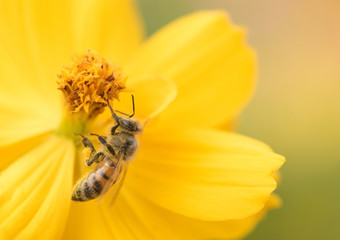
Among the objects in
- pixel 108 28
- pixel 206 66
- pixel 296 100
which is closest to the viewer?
pixel 206 66

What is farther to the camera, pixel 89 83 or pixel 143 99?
pixel 143 99

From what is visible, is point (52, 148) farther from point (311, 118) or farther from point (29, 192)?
point (311, 118)

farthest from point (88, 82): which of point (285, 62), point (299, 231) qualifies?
point (285, 62)

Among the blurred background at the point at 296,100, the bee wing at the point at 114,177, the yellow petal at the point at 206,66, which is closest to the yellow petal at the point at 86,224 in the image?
the bee wing at the point at 114,177

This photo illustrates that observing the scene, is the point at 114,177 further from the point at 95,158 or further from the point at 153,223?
the point at 153,223

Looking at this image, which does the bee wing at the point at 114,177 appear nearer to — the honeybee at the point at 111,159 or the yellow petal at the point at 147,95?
the honeybee at the point at 111,159

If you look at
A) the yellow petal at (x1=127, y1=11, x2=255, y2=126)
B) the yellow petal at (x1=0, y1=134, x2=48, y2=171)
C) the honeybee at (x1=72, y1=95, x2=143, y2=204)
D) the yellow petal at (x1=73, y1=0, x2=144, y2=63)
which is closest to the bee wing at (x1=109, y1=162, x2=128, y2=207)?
the honeybee at (x1=72, y1=95, x2=143, y2=204)

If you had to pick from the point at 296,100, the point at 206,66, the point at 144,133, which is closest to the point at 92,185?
the point at 144,133
